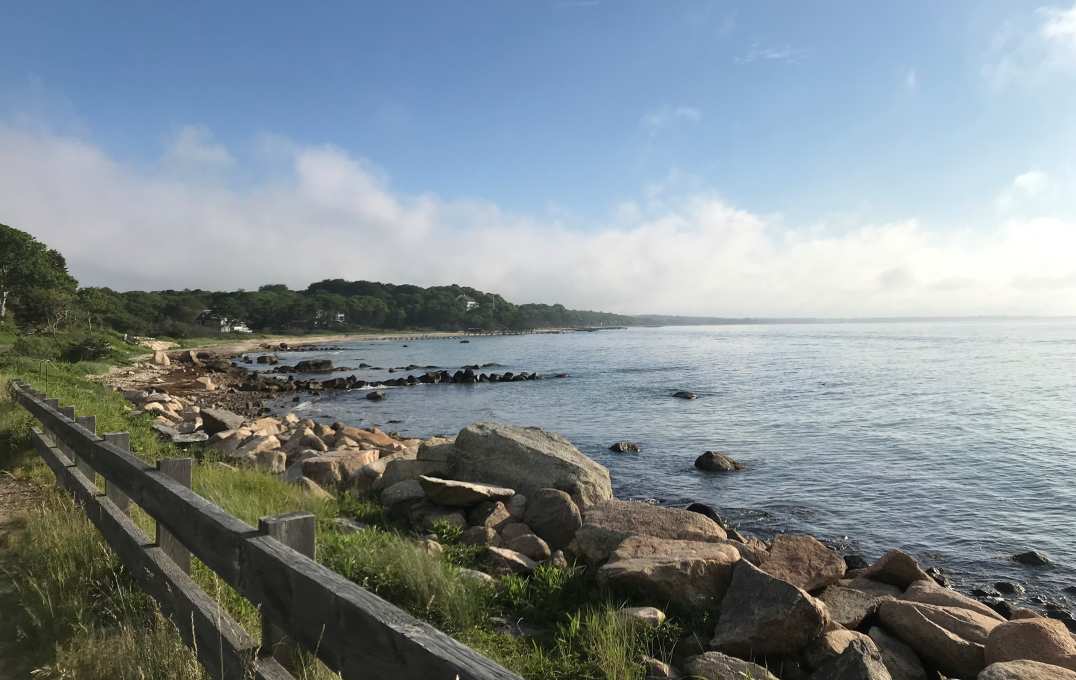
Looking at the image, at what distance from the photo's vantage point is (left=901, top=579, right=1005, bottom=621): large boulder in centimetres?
715

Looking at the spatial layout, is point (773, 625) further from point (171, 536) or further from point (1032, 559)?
point (1032, 559)

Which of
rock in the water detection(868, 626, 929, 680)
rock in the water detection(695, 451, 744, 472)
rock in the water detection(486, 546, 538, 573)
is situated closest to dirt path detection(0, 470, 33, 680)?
rock in the water detection(486, 546, 538, 573)

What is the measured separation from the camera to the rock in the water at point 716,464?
1722 cm

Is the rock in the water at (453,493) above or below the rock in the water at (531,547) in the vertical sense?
above

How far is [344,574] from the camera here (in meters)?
6.04

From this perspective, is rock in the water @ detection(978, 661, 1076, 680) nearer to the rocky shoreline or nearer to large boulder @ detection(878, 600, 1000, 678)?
the rocky shoreline

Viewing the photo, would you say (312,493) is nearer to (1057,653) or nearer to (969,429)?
(1057,653)

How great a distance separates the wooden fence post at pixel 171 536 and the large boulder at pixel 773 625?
4.38 m

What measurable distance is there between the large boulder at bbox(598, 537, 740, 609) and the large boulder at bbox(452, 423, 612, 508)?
12.3ft

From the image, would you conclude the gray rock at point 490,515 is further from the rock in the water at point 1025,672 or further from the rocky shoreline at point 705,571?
the rock in the water at point 1025,672

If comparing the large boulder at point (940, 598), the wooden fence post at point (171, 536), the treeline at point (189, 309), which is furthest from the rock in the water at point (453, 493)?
the treeline at point (189, 309)

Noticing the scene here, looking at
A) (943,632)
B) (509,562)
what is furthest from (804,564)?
(509,562)

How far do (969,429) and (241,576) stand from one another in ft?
90.3

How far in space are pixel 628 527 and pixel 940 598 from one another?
3690 mm
